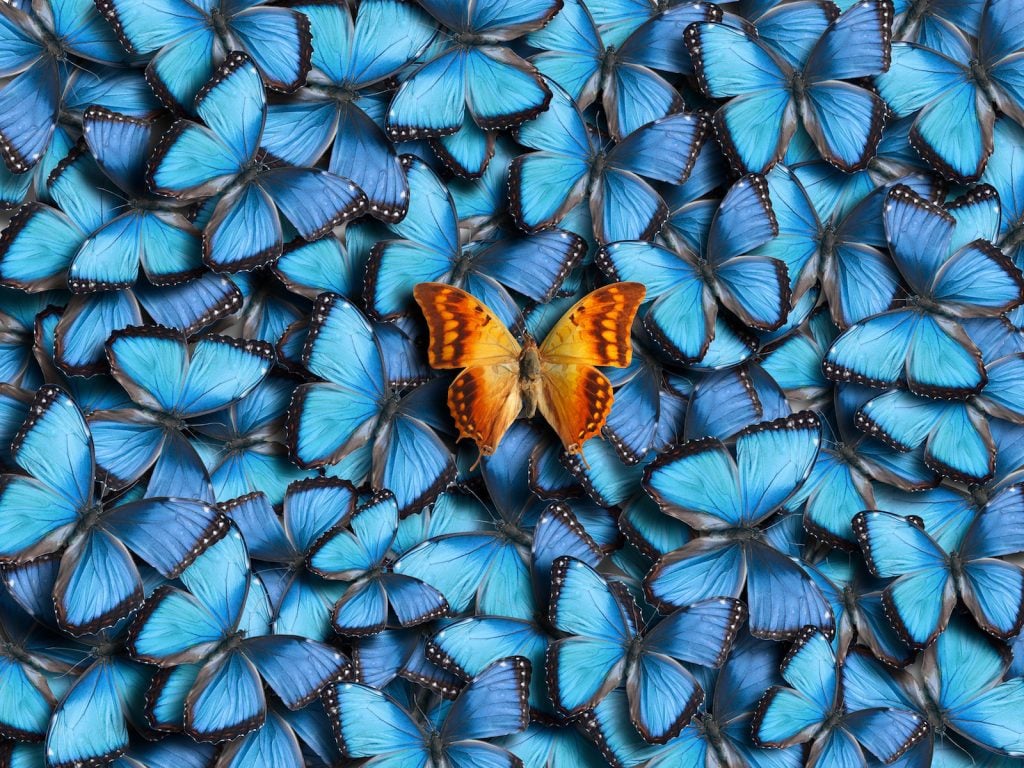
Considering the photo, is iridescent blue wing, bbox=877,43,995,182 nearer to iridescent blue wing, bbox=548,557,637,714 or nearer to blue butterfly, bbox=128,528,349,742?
iridescent blue wing, bbox=548,557,637,714

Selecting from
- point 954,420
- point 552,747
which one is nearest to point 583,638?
point 552,747

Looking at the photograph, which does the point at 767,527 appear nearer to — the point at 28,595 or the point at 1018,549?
the point at 1018,549

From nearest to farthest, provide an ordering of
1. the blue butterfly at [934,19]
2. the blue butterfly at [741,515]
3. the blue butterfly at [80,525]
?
1. the blue butterfly at [80,525]
2. the blue butterfly at [741,515]
3. the blue butterfly at [934,19]

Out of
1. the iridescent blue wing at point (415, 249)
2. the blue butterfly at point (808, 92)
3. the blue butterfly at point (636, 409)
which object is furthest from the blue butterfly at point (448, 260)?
the blue butterfly at point (808, 92)

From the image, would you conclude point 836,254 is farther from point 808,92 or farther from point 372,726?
point 372,726

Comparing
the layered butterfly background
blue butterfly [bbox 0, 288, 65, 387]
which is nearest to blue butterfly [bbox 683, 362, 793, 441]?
the layered butterfly background

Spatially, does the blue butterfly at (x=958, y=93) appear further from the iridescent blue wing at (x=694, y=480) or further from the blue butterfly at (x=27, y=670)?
the blue butterfly at (x=27, y=670)

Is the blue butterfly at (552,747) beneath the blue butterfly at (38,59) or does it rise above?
beneath
